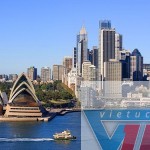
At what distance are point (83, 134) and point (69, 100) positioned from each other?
11.5 m

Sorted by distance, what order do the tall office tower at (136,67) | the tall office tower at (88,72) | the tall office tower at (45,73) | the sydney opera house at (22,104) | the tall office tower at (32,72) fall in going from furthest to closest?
the tall office tower at (45,73), the tall office tower at (32,72), the tall office tower at (136,67), the tall office tower at (88,72), the sydney opera house at (22,104)

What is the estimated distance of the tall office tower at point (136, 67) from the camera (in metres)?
29.4

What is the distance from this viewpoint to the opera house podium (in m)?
14.8

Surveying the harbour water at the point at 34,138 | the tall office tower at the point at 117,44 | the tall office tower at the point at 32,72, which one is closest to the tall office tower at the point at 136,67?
the tall office tower at the point at 117,44

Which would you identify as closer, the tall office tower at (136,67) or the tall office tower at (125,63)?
the tall office tower at (125,63)

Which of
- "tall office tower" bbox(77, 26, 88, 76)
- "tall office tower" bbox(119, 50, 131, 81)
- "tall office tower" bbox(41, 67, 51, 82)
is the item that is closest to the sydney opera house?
"tall office tower" bbox(119, 50, 131, 81)

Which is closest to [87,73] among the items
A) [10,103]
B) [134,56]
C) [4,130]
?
[134,56]

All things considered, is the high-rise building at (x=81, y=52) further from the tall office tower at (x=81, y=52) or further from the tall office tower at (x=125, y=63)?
the tall office tower at (x=125, y=63)

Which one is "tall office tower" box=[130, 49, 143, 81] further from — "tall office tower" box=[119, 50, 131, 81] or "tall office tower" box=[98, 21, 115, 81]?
"tall office tower" box=[98, 21, 115, 81]

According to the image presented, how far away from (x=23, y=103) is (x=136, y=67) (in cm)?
1581

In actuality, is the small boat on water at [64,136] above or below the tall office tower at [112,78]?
below

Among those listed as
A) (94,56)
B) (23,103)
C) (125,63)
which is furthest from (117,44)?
(23,103)

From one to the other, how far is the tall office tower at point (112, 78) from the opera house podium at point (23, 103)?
328 inches

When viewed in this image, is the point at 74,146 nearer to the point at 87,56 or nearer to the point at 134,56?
the point at 134,56
